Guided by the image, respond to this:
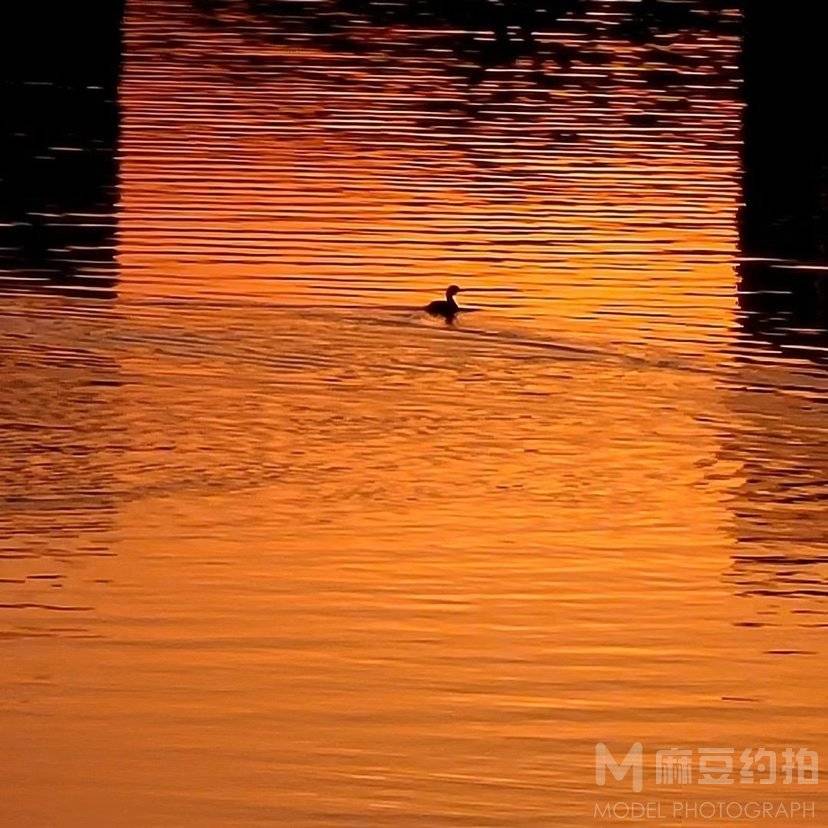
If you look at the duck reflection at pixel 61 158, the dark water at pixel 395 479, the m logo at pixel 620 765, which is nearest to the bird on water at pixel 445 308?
the dark water at pixel 395 479

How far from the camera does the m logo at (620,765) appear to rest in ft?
35.1

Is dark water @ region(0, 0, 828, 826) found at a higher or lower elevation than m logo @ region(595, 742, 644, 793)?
lower

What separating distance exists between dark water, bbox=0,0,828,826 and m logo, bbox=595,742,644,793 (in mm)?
59

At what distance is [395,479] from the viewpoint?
Result: 15.8 metres

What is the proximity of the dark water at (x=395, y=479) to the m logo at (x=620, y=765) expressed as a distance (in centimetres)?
6

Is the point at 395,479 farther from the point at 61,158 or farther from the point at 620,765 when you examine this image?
the point at 61,158

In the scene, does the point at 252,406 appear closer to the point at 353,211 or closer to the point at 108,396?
the point at 108,396

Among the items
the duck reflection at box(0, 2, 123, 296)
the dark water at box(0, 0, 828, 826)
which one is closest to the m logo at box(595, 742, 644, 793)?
the dark water at box(0, 0, 828, 826)

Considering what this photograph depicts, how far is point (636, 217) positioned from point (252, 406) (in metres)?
10.8

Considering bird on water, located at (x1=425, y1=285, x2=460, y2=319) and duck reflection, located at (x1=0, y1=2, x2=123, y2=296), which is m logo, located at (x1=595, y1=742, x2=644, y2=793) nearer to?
bird on water, located at (x1=425, y1=285, x2=460, y2=319)

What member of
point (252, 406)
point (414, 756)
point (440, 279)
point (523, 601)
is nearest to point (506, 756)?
point (414, 756)

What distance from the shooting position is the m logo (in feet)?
35.1

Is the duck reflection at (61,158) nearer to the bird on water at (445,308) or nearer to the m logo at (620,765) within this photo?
the bird on water at (445,308)

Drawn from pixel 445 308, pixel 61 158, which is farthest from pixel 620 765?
pixel 61 158
